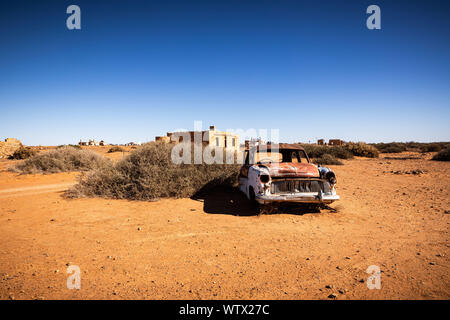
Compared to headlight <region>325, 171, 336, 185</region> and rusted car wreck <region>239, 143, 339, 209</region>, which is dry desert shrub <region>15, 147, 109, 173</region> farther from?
headlight <region>325, 171, 336, 185</region>

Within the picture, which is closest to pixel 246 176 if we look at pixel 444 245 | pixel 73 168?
pixel 444 245

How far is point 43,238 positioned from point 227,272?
3.53 meters

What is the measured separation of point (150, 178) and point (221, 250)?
13.2ft

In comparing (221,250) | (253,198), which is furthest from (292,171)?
(221,250)

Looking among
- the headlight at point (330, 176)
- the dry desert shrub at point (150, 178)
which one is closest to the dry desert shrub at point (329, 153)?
the dry desert shrub at point (150, 178)

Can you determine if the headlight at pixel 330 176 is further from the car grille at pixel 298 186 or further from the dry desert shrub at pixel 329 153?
the dry desert shrub at pixel 329 153

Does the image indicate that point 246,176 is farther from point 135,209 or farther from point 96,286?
point 96,286

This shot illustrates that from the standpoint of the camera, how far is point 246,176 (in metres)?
6.09

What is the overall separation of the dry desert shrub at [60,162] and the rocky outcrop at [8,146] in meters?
12.0

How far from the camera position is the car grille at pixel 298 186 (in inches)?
196

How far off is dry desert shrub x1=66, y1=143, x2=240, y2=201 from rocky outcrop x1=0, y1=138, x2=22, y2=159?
2100 centimetres

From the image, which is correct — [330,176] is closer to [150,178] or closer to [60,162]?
[150,178]

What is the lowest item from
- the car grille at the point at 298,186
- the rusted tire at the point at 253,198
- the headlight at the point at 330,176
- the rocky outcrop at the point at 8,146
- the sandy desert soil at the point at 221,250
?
the sandy desert soil at the point at 221,250
